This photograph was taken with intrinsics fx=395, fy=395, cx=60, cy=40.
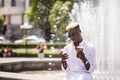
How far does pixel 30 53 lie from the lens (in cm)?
2653

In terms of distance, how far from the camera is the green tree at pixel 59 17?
33.5m

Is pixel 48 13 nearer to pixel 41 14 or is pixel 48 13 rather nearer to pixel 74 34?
pixel 41 14

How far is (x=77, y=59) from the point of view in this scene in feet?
13.8

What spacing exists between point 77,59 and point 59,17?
31889 mm

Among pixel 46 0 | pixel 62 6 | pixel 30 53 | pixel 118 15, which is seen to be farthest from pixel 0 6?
pixel 118 15

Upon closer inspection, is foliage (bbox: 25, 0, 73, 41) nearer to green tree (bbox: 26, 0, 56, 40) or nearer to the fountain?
green tree (bbox: 26, 0, 56, 40)

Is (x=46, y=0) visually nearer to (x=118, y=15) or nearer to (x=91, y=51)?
(x=118, y=15)

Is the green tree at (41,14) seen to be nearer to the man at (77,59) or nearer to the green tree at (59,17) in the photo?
the green tree at (59,17)

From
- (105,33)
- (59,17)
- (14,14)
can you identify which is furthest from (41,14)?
(105,33)

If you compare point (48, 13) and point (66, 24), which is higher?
point (48, 13)

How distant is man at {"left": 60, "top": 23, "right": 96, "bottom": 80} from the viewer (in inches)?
164

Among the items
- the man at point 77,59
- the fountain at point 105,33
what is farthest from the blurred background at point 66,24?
the man at point 77,59

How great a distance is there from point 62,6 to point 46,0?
622cm

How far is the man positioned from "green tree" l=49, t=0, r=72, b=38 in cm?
2788
